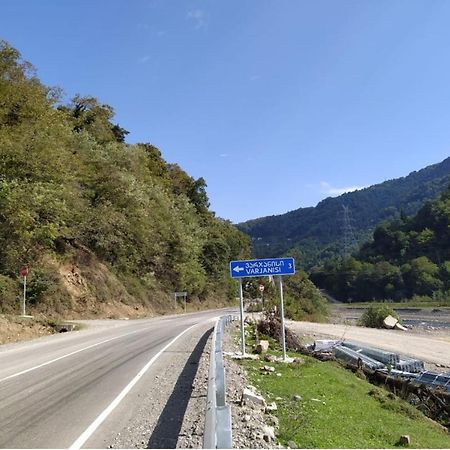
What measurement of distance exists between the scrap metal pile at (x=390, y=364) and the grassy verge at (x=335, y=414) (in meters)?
4.70

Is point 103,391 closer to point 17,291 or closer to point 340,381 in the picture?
point 340,381

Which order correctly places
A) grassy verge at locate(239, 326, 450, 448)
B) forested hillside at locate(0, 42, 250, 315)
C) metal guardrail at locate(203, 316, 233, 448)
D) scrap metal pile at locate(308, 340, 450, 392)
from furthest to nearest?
forested hillside at locate(0, 42, 250, 315) → scrap metal pile at locate(308, 340, 450, 392) → grassy verge at locate(239, 326, 450, 448) → metal guardrail at locate(203, 316, 233, 448)

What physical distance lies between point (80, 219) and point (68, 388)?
31.4 meters

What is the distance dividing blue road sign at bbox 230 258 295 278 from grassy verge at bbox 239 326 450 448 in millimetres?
2819

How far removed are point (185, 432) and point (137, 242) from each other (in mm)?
43903

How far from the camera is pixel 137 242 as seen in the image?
49.8 metres

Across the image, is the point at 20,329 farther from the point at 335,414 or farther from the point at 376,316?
the point at 376,316

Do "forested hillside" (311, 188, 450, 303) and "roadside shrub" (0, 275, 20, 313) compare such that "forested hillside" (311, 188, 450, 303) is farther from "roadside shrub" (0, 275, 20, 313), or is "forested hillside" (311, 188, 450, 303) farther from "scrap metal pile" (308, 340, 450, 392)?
"roadside shrub" (0, 275, 20, 313)

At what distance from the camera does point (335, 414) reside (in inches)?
345

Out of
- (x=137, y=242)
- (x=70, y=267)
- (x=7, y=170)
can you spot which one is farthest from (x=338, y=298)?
(x=7, y=170)

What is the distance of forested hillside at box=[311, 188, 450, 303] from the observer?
138500 mm

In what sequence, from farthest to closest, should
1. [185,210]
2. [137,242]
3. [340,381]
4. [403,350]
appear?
[185,210]
[137,242]
[403,350]
[340,381]

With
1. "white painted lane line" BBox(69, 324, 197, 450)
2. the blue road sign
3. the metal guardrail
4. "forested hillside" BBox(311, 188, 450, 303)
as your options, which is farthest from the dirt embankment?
"forested hillside" BBox(311, 188, 450, 303)

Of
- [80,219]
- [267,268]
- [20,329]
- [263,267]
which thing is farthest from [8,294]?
[267,268]
